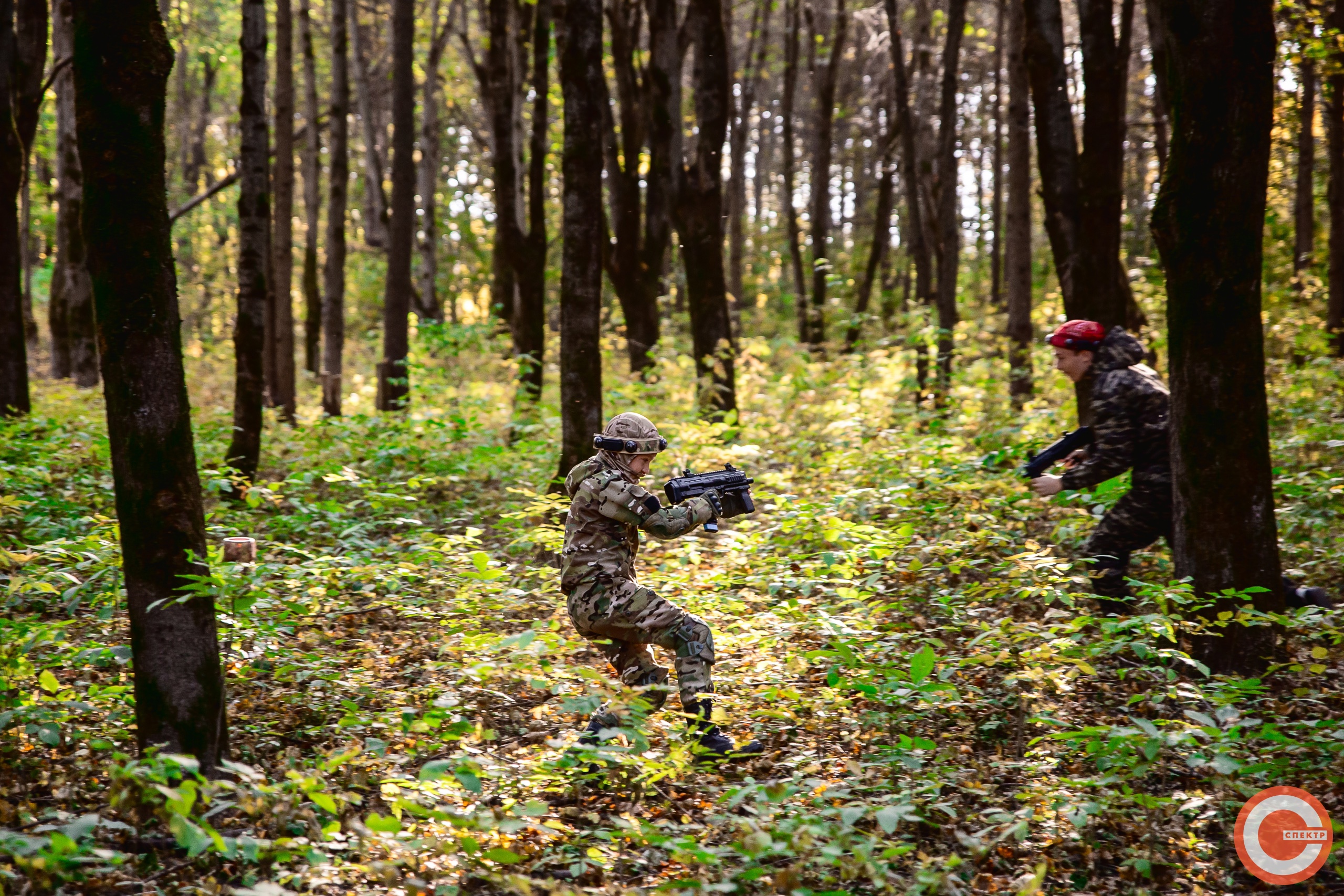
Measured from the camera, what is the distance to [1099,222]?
827 cm

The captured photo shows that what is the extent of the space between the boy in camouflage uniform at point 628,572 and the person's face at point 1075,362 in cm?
294

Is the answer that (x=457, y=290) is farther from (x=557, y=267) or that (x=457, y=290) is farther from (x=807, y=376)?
(x=807, y=376)

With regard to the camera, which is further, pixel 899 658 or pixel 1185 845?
pixel 899 658

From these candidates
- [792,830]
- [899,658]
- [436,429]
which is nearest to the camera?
[792,830]

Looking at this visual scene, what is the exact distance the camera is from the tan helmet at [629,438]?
5.10 meters

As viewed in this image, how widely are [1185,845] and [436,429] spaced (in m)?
9.60

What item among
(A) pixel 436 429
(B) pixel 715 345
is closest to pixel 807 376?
(B) pixel 715 345

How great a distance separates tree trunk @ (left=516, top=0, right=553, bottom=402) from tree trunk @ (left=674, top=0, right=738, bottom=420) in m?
2.13

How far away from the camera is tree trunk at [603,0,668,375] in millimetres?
14086

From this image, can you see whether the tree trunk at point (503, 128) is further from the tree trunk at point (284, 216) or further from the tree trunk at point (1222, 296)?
the tree trunk at point (1222, 296)

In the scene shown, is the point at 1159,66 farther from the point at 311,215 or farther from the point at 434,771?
the point at 311,215

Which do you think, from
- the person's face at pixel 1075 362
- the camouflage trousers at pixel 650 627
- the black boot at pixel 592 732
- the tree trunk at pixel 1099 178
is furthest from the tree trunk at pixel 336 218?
the person's face at pixel 1075 362

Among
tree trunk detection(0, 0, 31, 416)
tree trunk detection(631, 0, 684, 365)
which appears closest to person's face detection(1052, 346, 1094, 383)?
tree trunk detection(631, 0, 684, 365)

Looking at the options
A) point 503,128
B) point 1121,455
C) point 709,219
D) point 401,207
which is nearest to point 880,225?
point 709,219
